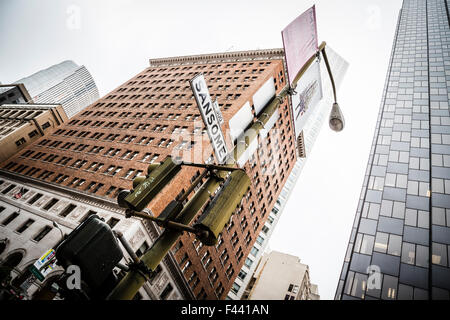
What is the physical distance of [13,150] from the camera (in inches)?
2087

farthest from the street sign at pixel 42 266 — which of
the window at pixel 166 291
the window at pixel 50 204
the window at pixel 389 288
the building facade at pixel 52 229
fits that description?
the window at pixel 389 288

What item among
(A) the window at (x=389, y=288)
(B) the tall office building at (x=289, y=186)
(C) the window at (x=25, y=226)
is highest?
(C) the window at (x=25, y=226)

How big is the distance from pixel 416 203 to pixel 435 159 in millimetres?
5915

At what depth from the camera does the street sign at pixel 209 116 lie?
3549mm

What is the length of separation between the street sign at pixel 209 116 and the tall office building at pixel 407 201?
2082 centimetres

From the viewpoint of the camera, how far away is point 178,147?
30234 millimetres

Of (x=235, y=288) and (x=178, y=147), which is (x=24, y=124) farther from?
(x=235, y=288)

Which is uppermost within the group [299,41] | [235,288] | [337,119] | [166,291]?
[299,41]

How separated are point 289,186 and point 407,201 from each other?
73.5m

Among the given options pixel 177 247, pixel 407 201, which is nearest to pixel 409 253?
pixel 407 201

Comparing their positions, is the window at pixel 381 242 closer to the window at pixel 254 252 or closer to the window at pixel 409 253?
the window at pixel 409 253

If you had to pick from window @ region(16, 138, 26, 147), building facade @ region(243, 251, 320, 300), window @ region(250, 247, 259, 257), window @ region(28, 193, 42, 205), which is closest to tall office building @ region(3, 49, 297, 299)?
window @ region(28, 193, 42, 205)

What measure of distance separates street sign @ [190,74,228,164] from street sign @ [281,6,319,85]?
1.94 meters

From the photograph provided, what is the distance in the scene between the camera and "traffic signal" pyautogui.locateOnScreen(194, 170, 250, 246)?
256 centimetres
